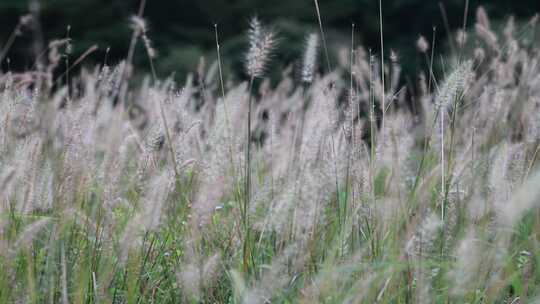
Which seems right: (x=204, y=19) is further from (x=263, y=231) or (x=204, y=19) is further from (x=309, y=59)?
(x=263, y=231)

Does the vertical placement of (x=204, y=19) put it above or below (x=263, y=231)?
above

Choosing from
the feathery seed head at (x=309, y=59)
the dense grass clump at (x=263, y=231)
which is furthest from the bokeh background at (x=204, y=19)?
the dense grass clump at (x=263, y=231)

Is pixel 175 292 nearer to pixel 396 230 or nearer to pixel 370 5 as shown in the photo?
pixel 396 230

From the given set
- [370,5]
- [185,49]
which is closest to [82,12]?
[185,49]

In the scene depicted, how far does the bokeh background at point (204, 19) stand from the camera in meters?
13.1

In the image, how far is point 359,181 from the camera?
5.97 ft

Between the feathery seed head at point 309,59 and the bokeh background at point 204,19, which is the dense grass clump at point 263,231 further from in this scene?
the bokeh background at point 204,19

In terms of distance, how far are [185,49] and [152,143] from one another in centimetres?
1019

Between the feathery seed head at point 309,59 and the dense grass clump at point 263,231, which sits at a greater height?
the feathery seed head at point 309,59

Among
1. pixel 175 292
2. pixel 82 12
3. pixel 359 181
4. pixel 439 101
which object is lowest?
pixel 175 292

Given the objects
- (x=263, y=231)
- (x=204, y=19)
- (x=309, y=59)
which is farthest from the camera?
(x=204, y=19)

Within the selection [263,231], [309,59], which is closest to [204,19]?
[309,59]

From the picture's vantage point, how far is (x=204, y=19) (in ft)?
A: 48.6

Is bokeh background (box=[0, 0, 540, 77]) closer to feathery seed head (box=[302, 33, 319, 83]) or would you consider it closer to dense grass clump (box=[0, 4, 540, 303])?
feathery seed head (box=[302, 33, 319, 83])
